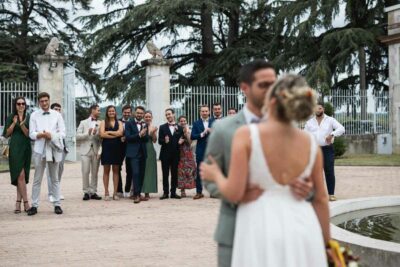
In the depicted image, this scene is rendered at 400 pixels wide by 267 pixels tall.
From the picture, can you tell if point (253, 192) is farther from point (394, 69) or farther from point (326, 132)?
point (394, 69)

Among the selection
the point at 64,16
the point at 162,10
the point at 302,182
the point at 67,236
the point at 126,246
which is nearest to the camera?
the point at 302,182

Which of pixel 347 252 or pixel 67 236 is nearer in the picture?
pixel 347 252

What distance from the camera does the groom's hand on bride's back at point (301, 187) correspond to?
2.70 m

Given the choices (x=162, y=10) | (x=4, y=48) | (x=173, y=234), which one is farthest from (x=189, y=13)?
(x=173, y=234)

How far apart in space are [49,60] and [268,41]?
12.6 m

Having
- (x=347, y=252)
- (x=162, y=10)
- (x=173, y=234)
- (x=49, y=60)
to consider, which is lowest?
(x=173, y=234)

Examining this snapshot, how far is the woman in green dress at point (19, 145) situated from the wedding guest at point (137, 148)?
6.83 ft

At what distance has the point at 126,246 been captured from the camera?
6.68m

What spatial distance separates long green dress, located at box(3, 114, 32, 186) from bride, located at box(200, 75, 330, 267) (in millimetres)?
7112

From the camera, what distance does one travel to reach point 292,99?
8.47ft

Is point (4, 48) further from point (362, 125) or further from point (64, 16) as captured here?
point (362, 125)

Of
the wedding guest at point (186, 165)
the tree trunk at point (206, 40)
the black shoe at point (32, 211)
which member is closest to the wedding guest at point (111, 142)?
the wedding guest at point (186, 165)

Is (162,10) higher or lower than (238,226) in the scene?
higher

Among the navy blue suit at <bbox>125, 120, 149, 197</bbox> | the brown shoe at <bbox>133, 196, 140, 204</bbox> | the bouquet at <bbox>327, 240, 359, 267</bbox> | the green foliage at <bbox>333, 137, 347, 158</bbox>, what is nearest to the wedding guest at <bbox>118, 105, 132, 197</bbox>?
the navy blue suit at <bbox>125, 120, 149, 197</bbox>
